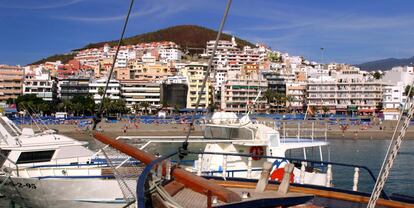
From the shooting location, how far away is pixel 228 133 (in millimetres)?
19188

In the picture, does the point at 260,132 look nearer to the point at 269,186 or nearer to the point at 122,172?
the point at 122,172

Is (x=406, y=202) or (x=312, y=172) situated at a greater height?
(x=406, y=202)

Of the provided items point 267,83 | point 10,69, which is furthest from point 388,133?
point 10,69

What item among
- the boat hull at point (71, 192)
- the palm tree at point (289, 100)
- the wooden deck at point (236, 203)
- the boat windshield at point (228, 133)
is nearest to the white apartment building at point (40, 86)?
the palm tree at point (289, 100)

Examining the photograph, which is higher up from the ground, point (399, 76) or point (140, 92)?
point (399, 76)

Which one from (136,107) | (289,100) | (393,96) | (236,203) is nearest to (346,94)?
(393,96)

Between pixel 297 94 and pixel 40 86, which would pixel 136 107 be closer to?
pixel 40 86

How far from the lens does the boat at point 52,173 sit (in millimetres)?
16781

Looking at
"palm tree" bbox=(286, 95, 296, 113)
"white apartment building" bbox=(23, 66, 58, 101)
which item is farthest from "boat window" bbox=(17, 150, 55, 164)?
"palm tree" bbox=(286, 95, 296, 113)

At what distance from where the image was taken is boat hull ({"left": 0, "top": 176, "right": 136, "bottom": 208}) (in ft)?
54.8

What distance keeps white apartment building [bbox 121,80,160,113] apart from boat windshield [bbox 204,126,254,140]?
99.0 m

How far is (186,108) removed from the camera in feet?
396

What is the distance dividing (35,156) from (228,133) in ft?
24.1

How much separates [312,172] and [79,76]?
109 metres
